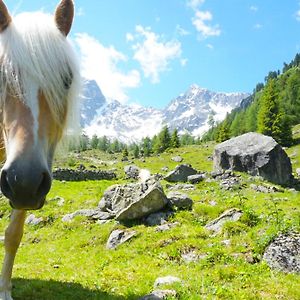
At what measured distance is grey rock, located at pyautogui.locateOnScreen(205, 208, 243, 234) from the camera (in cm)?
1153

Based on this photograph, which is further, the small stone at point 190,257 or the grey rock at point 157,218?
the grey rock at point 157,218

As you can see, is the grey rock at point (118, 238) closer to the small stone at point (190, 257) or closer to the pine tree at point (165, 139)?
the small stone at point (190, 257)

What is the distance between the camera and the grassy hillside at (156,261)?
24.7ft

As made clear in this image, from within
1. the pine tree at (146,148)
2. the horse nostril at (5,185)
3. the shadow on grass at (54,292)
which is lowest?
the pine tree at (146,148)

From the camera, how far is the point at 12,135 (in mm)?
4062

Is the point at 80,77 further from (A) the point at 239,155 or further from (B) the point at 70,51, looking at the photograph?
(A) the point at 239,155

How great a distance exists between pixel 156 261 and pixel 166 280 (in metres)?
1.89

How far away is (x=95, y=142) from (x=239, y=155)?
165232 millimetres

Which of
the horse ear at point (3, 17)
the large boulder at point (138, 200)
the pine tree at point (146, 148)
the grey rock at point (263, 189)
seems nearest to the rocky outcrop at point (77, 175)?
the grey rock at point (263, 189)

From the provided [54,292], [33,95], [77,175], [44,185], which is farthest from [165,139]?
[44,185]

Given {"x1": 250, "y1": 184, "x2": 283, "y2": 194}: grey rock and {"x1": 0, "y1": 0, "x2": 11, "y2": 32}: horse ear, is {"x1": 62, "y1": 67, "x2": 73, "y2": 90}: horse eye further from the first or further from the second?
{"x1": 250, "y1": 184, "x2": 283, "y2": 194}: grey rock

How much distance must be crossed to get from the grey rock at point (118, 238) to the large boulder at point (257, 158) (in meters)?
19.0

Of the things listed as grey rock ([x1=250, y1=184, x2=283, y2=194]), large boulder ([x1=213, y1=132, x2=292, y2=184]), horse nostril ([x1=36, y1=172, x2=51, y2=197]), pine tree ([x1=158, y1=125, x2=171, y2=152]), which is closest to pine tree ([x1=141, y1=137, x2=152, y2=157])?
pine tree ([x1=158, y1=125, x2=171, y2=152])

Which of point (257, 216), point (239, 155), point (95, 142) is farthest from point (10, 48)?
point (95, 142)
